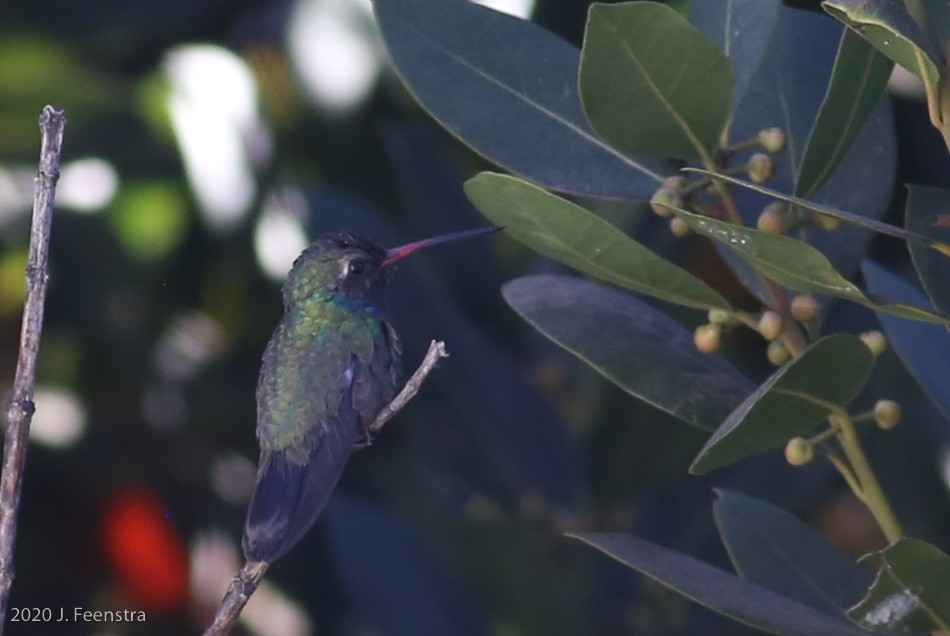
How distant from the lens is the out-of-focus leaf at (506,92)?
67.9 inches

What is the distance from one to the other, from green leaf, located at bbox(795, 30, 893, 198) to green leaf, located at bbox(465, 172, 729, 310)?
19 centimetres

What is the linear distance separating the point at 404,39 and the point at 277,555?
0.74 meters

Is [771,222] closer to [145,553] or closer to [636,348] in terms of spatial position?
[636,348]

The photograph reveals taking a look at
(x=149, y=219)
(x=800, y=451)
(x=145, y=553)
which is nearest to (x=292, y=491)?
(x=800, y=451)

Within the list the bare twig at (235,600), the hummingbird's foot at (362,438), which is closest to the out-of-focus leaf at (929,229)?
the bare twig at (235,600)

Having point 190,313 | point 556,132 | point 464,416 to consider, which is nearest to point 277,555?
point 556,132

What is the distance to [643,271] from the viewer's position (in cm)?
154

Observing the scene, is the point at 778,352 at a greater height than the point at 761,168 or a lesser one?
lesser

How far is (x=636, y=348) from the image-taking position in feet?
5.67

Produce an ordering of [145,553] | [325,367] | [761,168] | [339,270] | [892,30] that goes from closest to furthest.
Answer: [892,30] < [761,168] < [325,367] < [339,270] < [145,553]

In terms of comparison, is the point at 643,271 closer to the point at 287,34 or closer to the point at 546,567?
the point at 546,567

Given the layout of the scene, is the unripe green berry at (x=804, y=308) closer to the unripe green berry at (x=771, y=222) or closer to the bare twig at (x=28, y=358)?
the unripe green berry at (x=771, y=222)

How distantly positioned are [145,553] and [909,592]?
2.32 m

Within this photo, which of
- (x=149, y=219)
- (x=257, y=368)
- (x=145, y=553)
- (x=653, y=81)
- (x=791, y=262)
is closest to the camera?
(x=791, y=262)
